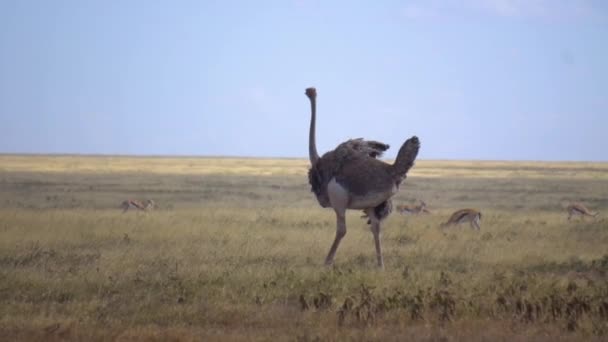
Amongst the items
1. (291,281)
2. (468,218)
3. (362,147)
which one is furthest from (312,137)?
(468,218)

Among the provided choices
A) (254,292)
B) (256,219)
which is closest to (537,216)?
(256,219)

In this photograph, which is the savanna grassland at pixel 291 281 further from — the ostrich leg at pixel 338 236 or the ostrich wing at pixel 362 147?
the ostrich wing at pixel 362 147

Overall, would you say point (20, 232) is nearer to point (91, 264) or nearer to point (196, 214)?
point (91, 264)

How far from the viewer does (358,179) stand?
11.1 meters

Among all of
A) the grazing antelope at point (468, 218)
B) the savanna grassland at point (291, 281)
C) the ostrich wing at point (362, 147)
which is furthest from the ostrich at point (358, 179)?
the grazing antelope at point (468, 218)

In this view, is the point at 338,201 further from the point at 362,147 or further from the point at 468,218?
the point at 468,218

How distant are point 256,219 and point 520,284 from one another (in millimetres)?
10854

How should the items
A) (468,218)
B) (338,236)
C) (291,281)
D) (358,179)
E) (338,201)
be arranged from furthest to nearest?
(468,218) → (338,236) → (338,201) → (358,179) → (291,281)

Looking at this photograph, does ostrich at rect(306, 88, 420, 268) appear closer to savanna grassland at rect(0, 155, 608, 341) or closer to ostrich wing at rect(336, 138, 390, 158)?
ostrich wing at rect(336, 138, 390, 158)

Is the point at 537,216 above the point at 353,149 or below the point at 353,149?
below

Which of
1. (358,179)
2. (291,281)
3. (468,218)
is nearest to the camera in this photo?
(291,281)

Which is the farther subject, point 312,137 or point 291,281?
point 312,137

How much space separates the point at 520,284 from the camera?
9.42 m

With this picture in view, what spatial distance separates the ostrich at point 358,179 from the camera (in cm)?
1089
